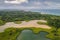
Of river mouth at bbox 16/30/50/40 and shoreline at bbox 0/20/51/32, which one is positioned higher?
shoreline at bbox 0/20/51/32

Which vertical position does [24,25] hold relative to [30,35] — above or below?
above

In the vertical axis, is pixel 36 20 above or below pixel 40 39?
above

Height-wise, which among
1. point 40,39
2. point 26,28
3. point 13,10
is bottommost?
point 40,39

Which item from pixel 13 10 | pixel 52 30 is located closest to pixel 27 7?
pixel 13 10

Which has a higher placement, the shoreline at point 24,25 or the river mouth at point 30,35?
the shoreline at point 24,25

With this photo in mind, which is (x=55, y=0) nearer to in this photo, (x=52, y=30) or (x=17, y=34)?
(x=52, y=30)

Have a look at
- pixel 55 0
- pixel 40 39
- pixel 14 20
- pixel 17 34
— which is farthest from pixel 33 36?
pixel 55 0

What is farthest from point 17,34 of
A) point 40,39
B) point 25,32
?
point 40,39

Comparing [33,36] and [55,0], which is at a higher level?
[55,0]

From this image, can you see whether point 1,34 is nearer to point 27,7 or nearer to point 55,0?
point 27,7
